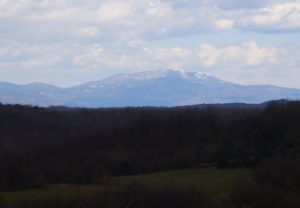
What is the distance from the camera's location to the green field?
25.4 metres

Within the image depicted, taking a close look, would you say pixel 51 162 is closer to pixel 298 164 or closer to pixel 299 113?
pixel 299 113

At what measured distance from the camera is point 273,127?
43.0m

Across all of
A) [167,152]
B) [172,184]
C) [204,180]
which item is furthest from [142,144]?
[172,184]

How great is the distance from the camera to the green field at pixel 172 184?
25361 mm

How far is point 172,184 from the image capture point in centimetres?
2619

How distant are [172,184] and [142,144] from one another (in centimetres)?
3712

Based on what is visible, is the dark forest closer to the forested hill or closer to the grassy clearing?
the forested hill

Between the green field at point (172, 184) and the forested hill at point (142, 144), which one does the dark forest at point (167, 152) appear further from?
the green field at point (172, 184)

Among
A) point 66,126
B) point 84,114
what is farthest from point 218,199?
point 84,114

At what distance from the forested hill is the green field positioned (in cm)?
189

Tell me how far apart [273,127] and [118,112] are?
185 ft

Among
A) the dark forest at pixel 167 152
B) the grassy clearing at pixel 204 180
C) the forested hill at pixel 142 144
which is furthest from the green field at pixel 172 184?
the forested hill at pixel 142 144

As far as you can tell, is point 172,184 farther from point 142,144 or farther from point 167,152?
point 142,144

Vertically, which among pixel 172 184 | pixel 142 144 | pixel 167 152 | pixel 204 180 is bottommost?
pixel 204 180
